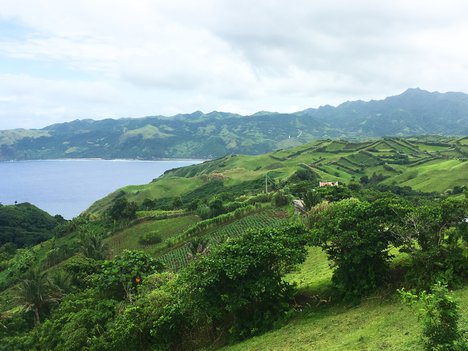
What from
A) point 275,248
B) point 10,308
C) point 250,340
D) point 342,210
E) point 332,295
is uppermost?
point 342,210

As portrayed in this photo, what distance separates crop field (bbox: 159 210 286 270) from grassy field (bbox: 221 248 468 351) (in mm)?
40449

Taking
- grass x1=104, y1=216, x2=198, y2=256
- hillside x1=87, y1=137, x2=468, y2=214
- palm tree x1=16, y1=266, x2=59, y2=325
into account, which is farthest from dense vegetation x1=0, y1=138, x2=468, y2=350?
hillside x1=87, y1=137, x2=468, y2=214

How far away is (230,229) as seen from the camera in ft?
224

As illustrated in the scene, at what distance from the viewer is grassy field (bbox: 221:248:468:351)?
1464 centimetres

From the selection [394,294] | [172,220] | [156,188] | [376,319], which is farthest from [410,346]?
[156,188]

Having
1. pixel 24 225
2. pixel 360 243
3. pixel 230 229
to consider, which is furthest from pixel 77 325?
pixel 24 225

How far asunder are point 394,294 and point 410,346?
5.63 m

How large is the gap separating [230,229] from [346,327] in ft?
168

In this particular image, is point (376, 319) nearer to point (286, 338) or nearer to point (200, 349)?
point (286, 338)

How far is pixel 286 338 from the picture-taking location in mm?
18266

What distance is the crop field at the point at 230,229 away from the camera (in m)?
61.6

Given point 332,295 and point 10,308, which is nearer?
point 332,295

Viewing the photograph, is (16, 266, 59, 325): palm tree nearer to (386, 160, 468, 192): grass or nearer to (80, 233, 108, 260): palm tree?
(80, 233, 108, 260): palm tree

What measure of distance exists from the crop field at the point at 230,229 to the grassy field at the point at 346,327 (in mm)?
40449
